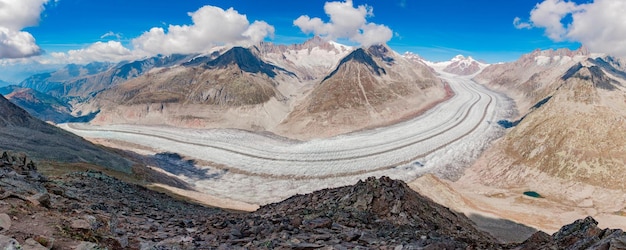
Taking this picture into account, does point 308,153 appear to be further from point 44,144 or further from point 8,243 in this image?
point 8,243

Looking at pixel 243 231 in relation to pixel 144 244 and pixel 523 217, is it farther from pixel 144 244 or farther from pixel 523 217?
pixel 523 217

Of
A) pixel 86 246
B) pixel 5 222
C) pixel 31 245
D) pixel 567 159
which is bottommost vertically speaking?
pixel 86 246

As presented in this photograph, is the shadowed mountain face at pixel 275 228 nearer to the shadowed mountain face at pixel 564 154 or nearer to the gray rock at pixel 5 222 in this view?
the gray rock at pixel 5 222

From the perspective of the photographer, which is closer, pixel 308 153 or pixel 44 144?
pixel 44 144

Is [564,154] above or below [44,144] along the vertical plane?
above

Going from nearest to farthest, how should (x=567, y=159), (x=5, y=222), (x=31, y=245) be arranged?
(x=31, y=245)
(x=5, y=222)
(x=567, y=159)

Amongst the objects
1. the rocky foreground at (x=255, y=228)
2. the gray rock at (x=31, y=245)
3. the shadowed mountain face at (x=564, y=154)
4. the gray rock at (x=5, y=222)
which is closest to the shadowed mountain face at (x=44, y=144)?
the rocky foreground at (x=255, y=228)

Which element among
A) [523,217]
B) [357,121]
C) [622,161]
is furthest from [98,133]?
[622,161]

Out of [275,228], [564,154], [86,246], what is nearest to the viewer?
[86,246]

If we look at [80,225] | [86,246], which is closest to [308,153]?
[80,225]
